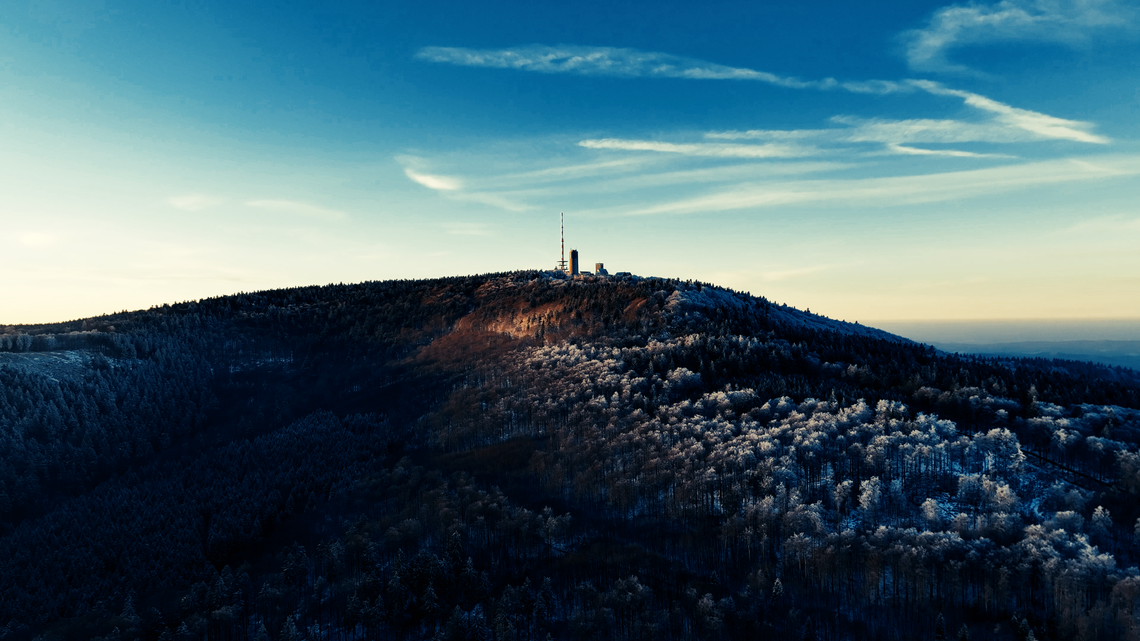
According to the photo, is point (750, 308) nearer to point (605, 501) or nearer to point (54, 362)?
point (605, 501)

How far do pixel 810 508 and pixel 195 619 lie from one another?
271ft

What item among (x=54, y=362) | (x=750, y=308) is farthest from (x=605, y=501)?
(x=54, y=362)

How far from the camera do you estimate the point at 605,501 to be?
91.9 meters

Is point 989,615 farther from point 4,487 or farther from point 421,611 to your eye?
point 4,487

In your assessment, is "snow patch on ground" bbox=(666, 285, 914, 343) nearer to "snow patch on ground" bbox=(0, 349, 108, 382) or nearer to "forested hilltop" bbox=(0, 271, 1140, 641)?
"forested hilltop" bbox=(0, 271, 1140, 641)

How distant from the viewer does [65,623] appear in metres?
76.4

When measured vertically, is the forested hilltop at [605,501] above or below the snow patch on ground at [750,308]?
below

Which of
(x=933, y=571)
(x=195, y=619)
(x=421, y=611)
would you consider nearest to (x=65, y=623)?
(x=195, y=619)

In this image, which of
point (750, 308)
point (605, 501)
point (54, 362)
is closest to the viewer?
point (605, 501)

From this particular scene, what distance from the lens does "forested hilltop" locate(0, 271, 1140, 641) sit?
64000 millimetres

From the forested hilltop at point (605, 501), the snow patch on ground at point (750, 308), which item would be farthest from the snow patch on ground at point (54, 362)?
the snow patch on ground at point (750, 308)

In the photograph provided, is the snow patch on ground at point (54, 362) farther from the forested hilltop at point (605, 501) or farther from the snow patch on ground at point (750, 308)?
the snow patch on ground at point (750, 308)

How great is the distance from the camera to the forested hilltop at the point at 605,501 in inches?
2520

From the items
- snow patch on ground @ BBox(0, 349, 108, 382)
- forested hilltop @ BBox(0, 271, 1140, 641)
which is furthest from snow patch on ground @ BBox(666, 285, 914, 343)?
snow patch on ground @ BBox(0, 349, 108, 382)
